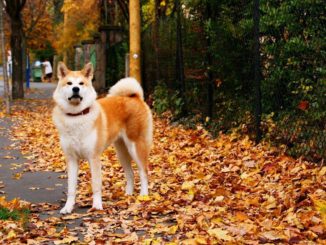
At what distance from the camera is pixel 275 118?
9.22 metres

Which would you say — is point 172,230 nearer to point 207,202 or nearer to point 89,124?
point 207,202

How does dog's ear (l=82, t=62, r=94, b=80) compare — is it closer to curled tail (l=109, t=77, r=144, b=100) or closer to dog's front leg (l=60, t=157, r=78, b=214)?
curled tail (l=109, t=77, r=144, b=100)

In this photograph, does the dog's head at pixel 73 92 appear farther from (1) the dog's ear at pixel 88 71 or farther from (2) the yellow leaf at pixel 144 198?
(2) the yellow leaf at pixel 144 198

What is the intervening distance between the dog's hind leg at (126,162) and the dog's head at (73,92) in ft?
3.64

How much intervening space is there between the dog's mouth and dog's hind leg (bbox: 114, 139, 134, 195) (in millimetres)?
1181

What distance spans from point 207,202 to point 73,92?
1.92 metres

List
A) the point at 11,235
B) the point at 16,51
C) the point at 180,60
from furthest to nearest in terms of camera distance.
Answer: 1. the point at 16,51
2. the point at 180,60
3. the point at 11,235

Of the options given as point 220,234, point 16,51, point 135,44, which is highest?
point 135,44

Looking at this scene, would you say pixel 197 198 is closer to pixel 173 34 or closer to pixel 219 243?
pixel 219 243

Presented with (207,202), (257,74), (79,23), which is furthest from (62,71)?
(79,23)

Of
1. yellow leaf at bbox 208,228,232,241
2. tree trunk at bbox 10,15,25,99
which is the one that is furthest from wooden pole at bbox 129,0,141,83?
yellow leaf at bbox 208,228,232,241

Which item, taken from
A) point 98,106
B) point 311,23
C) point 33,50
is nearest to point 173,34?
point 311,23

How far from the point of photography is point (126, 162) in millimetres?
7551

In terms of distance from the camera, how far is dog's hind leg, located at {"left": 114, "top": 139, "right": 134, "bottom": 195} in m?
7.50
